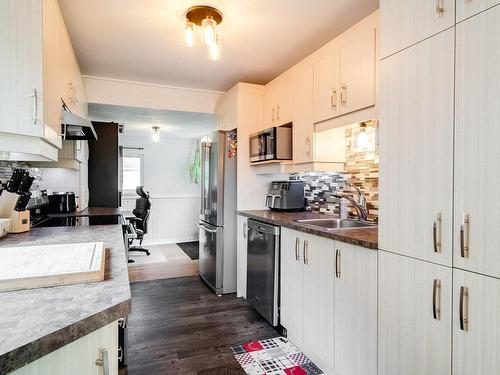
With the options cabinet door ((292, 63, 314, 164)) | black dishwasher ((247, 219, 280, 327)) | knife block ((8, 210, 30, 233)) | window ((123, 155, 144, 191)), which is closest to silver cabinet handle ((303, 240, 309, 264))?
black dishwasher ((247, 219, 280, 327))

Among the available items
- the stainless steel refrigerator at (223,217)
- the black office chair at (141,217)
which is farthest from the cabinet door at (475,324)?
the black office chair at (141,217)

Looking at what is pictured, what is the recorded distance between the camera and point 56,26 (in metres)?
1.82

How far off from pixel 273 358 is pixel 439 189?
1597 millimetres

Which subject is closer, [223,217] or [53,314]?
[53,314]

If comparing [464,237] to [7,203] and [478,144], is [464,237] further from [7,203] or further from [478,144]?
[7,203]

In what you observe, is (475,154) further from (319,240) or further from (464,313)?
(319,240)

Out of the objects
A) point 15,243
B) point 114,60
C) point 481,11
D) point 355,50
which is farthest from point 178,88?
point 481,11

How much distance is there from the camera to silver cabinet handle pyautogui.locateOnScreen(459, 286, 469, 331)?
1.17 m

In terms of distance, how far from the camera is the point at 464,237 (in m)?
1.18

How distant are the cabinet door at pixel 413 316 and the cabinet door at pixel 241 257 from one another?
5.99ft

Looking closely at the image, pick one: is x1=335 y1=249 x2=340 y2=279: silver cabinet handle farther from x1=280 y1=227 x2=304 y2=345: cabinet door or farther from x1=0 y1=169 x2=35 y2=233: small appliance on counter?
x1=0 y1=169 x2=35 y2=233: small appliance on counter

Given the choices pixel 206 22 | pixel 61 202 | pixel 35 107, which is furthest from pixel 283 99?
pixel 61 202

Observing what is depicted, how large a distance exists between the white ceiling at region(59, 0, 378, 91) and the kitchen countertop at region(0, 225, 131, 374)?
1.78m

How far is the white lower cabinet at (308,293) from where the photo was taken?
1.96 metres
